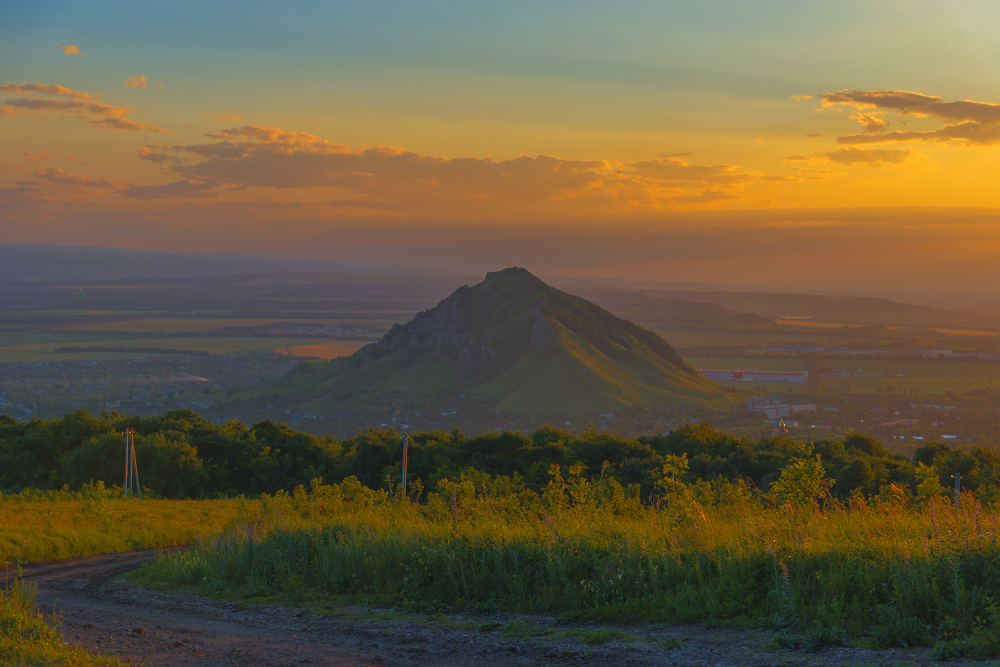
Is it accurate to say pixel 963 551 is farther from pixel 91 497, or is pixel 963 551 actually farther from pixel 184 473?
pixel 184 473

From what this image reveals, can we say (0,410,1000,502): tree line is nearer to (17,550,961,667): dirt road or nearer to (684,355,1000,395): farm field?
(17,550,961,667): dirt road

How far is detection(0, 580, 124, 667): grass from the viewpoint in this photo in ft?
24.9

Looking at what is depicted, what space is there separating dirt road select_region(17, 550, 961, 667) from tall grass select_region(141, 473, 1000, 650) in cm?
50

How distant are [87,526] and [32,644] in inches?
634

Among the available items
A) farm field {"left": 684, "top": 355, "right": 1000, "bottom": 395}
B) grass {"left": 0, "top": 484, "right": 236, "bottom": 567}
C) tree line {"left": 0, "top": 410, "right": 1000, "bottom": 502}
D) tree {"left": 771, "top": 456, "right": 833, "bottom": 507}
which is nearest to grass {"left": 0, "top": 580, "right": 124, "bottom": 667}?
grass {"left": 0, "top": 484, "right": 236, "bottom": 567}

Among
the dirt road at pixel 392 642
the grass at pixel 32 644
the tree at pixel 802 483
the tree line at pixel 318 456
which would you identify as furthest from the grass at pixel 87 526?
the tree line at pixel 318 456

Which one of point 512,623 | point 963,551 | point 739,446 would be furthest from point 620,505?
point 739,446

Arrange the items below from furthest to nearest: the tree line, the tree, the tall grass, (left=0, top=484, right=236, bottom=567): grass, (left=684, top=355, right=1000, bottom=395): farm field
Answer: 1. (left=684, top=355, right=1000, bottom=395): farm field
2. the tree line
3. (left=0, top=484, right=236, bottom=567): grass
4. the tree
5. the tall grass

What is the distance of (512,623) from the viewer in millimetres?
9164

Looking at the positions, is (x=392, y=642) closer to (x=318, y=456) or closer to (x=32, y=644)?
(x=32, y=644)

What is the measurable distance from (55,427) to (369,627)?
62742 mm

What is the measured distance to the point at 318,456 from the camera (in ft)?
197

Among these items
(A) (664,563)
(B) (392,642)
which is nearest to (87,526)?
(B) (392,642)

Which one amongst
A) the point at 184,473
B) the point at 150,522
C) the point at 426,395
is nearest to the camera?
the point at 150,522
